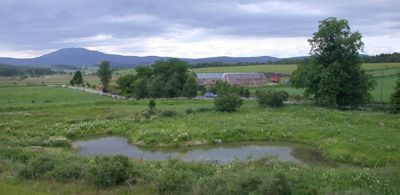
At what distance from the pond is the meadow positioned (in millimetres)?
732

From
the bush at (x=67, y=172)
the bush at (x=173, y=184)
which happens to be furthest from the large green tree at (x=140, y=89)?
the bush at (x=173, y=184)

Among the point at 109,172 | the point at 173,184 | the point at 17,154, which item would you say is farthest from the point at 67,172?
the point at 17,154

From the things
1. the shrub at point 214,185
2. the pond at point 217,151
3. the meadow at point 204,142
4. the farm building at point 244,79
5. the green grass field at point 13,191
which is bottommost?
the pond at point 217,151

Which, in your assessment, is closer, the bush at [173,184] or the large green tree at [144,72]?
the bush at [173,184]

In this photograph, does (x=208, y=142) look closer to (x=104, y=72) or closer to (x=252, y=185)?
(x=252, y=185)

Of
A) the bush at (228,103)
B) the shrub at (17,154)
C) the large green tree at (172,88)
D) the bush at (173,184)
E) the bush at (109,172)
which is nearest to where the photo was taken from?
the bush at (173,184)

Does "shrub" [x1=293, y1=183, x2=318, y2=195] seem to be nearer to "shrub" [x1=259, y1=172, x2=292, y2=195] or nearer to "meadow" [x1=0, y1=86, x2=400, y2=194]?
"meadow" [x1=0, y1=86, x2=400, y2=194]

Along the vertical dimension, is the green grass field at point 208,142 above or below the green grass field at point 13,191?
below

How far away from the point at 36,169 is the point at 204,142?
12649mm

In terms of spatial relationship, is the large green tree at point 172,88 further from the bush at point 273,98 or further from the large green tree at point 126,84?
the bush at point 273,98

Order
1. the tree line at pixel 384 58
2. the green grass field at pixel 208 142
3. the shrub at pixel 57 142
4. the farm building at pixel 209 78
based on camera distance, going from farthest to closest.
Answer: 1. the tree line at pixel 384 58
2. the farm building at pixel 209 78
3. the shrub at pixel 57 142
4. the green grass field at pixel 208 142

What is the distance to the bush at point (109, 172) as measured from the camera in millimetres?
10391

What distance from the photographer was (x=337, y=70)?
33562 mm

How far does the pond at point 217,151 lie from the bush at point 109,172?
7.28 m
